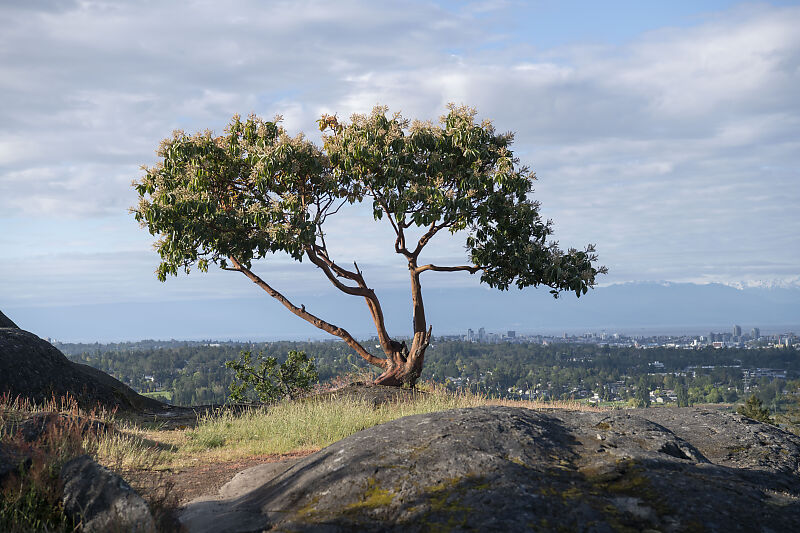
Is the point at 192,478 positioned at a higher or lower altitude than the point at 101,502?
lower

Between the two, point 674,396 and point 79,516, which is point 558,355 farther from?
point 79,516

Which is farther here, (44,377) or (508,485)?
(44,377)

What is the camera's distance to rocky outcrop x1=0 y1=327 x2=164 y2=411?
18453 mm

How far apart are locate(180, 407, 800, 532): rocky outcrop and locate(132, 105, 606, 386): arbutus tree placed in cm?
1147

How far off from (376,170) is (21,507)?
14551mm

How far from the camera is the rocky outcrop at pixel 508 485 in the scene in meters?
5.06

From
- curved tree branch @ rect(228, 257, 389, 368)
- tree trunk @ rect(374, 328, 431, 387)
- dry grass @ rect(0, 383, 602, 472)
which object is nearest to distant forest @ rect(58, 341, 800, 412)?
curved tree branch @ rect(228, 257, 389, 368)

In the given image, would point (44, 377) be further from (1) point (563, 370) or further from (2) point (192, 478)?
(1) point (563, 370)

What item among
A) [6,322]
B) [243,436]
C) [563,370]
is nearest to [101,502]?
[243,436]

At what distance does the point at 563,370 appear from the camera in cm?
8281

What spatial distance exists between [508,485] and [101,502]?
396cm

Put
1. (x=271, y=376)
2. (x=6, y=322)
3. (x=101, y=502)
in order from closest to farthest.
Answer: (x=101, y=502) → (x=6, y=322) → (x=271, y=376)

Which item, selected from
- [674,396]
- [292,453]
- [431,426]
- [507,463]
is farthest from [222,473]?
[674,396]

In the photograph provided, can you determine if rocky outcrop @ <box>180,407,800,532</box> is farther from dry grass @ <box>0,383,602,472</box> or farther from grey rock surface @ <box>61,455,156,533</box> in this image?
dry grass @ <box>0,383,602,472</box>
